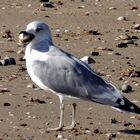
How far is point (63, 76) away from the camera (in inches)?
336

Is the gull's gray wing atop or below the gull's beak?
below

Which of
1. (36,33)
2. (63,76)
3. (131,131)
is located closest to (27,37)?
(36,33)

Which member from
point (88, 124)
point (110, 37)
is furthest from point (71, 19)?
point (88, 124)

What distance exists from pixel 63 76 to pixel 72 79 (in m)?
0.10

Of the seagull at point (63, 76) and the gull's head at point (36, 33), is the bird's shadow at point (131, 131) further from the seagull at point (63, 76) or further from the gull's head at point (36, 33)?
the gull's head at point (36, 33)

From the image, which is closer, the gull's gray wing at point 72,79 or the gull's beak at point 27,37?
the gull's gray wing at point 72,79

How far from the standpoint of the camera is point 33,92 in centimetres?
1024

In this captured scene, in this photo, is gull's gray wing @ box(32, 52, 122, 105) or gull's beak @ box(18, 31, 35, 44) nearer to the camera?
gull's gray wing @ box(32, 52, 122, 105)

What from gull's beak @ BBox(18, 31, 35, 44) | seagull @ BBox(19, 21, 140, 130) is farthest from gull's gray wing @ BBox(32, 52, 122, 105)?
gull's beak @ BBox(18, 31, 35, 44)

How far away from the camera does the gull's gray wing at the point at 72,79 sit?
841 centimetres

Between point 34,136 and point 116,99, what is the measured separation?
0.88m

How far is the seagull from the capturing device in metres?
8.41

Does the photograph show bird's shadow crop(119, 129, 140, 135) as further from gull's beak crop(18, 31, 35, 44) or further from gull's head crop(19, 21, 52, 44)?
gull's beak crop(18, 31, 35, 44)

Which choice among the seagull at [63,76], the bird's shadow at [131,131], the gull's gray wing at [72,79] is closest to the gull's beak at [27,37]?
the seagull at [63,76]
